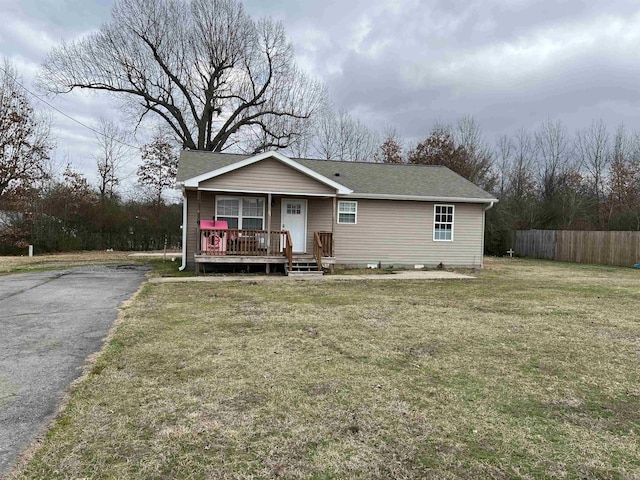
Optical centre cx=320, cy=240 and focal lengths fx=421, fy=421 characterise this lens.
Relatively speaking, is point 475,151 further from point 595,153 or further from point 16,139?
point 16,139

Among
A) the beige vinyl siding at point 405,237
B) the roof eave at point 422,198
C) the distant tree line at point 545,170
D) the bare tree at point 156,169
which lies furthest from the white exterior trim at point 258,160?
the bare tree at point 156,169

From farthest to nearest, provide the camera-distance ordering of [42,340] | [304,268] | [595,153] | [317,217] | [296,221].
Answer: [595,153], [317,217], [296,221], [304,268], [42,340]

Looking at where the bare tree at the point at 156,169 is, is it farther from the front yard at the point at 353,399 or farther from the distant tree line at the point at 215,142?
the front yard at the point at 353,399

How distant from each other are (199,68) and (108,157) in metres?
10.2

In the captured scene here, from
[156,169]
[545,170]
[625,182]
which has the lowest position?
[625,182]

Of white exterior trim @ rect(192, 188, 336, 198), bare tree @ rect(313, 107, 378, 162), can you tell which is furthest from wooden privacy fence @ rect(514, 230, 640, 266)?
white exterior trim @ rect(192, 188, 336, 198)

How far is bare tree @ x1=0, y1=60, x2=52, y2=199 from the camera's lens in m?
21.0

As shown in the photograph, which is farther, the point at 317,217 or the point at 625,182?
the point at 625,182

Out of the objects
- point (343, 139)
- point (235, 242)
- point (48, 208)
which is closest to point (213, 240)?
point (235, 242)

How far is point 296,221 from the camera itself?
1428 centimetres

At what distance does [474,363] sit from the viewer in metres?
4.39

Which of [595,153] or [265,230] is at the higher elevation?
[595,153]

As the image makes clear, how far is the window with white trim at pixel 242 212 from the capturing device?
13469 millimetres

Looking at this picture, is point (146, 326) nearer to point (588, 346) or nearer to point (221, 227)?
point (588, 346)
